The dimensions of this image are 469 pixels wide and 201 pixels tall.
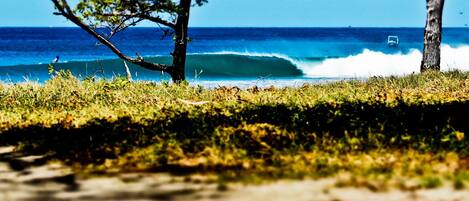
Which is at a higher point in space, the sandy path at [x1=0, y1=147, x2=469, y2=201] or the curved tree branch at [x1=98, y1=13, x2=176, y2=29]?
the curved tree branch at [x1=98, y1=13, x2=176, y2=29]

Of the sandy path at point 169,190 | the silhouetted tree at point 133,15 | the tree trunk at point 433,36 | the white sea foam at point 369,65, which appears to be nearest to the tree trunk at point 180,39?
the silhouetted tree at point 133,15

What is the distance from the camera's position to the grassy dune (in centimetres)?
558

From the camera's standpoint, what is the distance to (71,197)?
4.74m

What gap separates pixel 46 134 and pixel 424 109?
4968mm

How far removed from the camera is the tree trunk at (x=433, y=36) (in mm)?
14602

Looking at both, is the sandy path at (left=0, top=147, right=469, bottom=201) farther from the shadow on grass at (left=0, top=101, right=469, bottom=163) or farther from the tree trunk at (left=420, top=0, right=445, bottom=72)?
the tree trunk at (left=420, top=0, right=445, bottom=72)

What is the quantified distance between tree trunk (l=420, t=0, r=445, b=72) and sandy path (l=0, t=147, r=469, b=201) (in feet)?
34.5

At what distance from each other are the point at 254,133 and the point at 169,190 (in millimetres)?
2341

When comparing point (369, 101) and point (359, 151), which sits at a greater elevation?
point (369, 101)

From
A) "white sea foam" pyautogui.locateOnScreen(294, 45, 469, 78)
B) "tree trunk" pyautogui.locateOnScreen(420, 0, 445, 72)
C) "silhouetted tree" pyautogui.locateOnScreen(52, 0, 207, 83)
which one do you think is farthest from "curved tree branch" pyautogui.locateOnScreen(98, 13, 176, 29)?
"white sea foam" pyautogui.locateOnScreen(294, 45, 469, 78)

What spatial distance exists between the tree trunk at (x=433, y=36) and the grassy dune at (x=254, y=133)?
148 inches

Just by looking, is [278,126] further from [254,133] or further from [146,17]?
[146,17]

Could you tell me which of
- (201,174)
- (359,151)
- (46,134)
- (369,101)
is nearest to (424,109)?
(369,101)

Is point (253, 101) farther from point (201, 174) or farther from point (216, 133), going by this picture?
point (201, 174)
